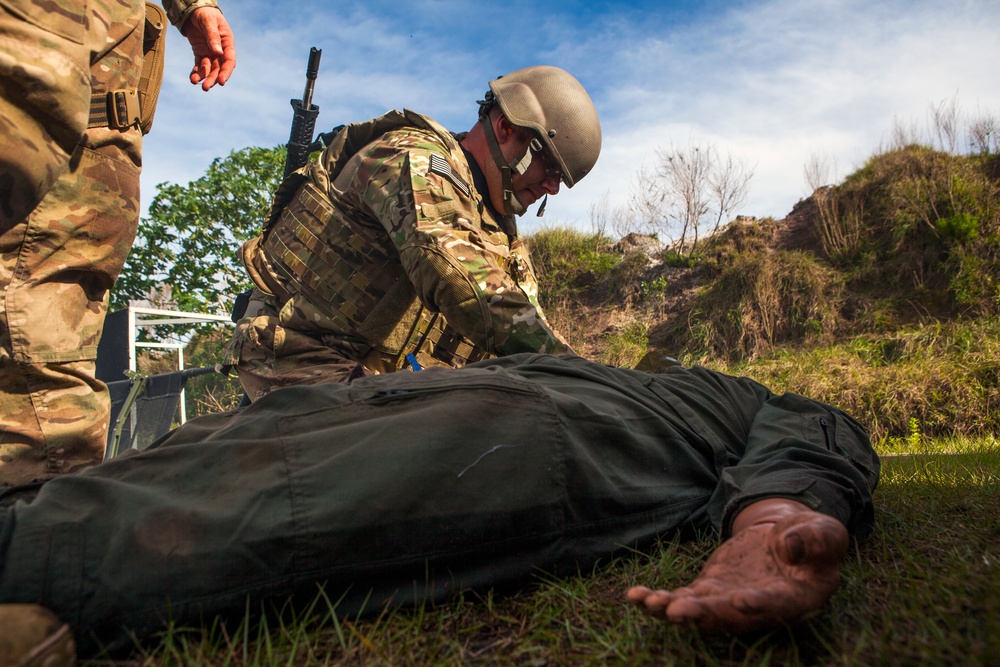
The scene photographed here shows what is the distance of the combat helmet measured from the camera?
3301 mm

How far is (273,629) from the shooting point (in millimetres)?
1113

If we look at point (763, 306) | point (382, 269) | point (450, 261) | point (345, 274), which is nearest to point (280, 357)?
point (345, 274)

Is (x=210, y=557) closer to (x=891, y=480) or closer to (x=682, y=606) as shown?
(x=682, y=606)

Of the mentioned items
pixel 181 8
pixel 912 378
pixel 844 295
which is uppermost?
pixel 181 8

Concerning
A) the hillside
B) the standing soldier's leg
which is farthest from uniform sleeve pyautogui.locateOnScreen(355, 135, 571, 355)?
the hillside

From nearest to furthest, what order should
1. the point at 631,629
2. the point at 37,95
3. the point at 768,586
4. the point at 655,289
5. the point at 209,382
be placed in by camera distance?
the point at 768,586
the point at 631,629
the point at 37,95
the point at 655,289
the point at 209,382

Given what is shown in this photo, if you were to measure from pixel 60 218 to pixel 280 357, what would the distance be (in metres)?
1.20

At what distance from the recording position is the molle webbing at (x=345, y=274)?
9.96ft

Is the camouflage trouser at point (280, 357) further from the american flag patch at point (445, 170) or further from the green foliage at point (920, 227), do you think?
the green foliage at point (920, 227)

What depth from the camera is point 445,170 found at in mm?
2770

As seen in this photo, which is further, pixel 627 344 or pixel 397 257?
pixel 627 344

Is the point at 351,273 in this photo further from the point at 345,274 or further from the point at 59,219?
the point at 59,219

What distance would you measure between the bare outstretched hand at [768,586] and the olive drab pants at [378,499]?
28 centimetres

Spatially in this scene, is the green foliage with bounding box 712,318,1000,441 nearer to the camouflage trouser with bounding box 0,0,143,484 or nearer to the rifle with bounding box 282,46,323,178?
the rifle with bounding box 282,46,323,178
